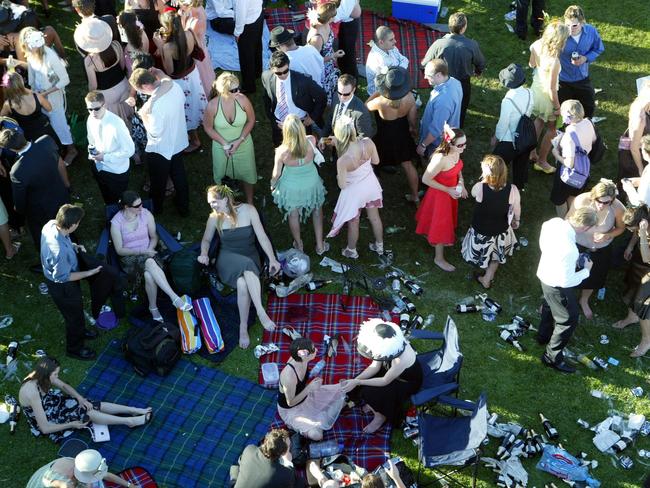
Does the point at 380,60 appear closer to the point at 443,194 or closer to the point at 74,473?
the point at 443,194

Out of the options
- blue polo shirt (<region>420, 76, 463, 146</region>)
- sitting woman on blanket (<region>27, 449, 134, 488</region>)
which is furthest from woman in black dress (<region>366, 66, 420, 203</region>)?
sitting woman on blanket (<region>27, 449, 134, 488</region>)

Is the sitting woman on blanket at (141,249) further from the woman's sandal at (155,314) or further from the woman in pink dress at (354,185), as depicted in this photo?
the woman in pink dress at (354,185)

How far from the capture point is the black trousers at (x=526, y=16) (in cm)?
1168

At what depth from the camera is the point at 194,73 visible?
930 centimetres

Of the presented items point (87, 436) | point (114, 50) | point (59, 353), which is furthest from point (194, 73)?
point (87, 436)

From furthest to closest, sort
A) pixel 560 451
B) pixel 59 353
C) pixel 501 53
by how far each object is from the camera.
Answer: pixel 501 53, pixel 59 353, pixel 560 451

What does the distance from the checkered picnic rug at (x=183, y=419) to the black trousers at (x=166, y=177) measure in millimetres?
1944

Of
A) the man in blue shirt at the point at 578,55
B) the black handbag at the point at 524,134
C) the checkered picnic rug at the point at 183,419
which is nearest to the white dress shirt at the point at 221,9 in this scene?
the man in blue shirt at the point at 578,55

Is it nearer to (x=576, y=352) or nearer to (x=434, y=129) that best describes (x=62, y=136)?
(x=434, y=129)

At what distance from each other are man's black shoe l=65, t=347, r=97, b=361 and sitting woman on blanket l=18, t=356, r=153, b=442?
50cm

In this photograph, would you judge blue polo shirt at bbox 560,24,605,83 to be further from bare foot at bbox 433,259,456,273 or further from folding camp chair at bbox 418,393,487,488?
folding camp chair at bbox 418,393,487,488

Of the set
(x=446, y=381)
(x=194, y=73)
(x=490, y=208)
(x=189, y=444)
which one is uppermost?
(x=194, y=73)

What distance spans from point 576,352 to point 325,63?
14.8 feet

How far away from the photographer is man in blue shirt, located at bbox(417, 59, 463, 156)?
8.59 metres
